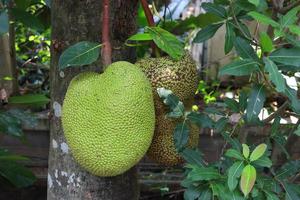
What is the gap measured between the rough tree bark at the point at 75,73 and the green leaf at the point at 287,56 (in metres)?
0.29

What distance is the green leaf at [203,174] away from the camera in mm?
875

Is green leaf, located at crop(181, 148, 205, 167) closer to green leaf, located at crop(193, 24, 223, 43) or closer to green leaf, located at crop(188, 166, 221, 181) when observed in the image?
green leaf, located at crop(188, 166, 221, 181)

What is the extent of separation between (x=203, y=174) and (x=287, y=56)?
27 cm

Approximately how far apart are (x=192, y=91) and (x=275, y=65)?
26cm

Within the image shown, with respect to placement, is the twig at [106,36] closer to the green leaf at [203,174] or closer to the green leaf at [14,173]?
the green leaf at [203,174]

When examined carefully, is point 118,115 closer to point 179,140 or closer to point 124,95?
point 124,95

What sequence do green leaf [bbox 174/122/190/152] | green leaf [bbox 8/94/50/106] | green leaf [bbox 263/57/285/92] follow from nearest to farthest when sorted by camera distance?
green leaf [bbox 263/57/285/92], green leaf [bbox 174/122/190/152], green leaf [bbox 8/94/50/106]

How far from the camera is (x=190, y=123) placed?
3.21ft

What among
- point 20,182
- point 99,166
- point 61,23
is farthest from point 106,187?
point 20,182

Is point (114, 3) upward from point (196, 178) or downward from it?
upward

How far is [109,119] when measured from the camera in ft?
2.53

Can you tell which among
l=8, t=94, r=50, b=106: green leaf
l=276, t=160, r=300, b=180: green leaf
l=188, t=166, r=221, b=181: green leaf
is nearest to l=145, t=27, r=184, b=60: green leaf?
l=188, t=166, r=221, b=181: green leaf

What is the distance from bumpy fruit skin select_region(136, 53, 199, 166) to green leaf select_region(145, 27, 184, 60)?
0.20 feet

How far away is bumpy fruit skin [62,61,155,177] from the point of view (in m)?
0.77
